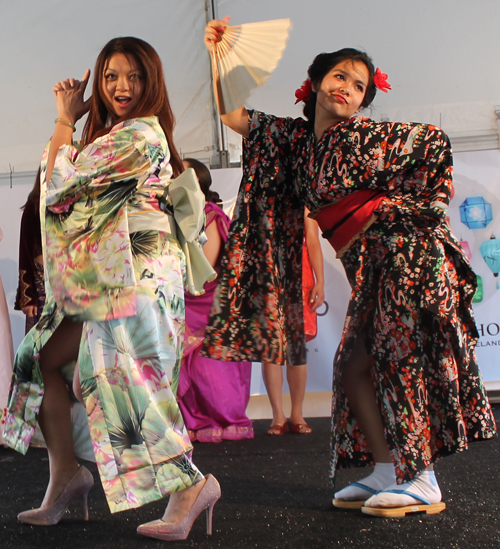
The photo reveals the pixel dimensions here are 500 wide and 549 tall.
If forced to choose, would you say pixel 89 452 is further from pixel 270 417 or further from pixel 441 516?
pixel 270 417

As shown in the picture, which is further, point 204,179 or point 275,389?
point 275,389

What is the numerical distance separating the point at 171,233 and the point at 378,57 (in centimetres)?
276

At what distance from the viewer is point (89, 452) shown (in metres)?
1.82

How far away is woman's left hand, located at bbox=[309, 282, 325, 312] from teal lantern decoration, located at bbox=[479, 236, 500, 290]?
43.6 inches

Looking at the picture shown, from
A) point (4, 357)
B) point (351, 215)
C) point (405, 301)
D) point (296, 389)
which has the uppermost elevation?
point (351, 215)

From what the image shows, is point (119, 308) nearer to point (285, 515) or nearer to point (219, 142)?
point (285, 515)

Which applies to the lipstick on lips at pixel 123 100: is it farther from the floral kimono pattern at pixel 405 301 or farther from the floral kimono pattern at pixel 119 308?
the floral kimono pattern at pixel 405 301

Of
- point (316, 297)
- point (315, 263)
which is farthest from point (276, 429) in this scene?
point (315, 263)

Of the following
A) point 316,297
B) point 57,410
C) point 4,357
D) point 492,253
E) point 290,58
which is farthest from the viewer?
point 290,58

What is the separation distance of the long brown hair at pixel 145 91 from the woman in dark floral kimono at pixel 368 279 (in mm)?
305

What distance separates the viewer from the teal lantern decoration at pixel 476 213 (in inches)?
156

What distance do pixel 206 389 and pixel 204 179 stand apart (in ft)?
3.84

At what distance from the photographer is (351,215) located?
195 cm

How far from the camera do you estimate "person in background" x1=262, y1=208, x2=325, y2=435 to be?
360 centimetres
